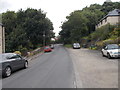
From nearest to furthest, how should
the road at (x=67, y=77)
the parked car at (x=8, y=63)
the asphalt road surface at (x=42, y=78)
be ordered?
1. the road at (x=67, y=77)
2. the asphalt road surface at (x=42, y=78)
3. the parked car at (x=8, y=63)

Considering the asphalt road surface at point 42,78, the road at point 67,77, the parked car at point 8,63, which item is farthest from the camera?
the parked car at point 8,63

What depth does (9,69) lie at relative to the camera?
30.7ft

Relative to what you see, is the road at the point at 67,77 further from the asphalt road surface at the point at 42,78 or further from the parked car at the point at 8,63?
the parked car at the point at 8,63

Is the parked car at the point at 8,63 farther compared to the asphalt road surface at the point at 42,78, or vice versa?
the parked car at the point at 8,63

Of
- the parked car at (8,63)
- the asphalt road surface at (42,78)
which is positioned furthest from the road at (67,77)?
the parked car at (8,63)

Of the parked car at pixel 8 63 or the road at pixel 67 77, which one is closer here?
the road at pixel 67 77

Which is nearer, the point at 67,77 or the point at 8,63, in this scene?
the point at 67,77

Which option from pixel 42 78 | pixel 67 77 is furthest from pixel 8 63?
pixel 67 77

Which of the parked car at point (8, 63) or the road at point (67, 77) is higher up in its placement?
the parked car at point (8, 63)

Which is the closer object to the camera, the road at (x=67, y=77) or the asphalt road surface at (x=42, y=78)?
the road at (x=67, y=77)

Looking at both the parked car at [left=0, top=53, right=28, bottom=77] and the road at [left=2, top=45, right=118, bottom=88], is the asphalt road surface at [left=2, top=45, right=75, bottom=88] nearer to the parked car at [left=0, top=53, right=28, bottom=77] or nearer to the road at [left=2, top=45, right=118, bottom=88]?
the road at [left=2, top=45, right=118, bottom=88]

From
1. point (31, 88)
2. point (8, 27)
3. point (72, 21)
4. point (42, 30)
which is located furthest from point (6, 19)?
point (31, 88)

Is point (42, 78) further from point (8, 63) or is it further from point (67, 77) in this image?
point (8, 63)

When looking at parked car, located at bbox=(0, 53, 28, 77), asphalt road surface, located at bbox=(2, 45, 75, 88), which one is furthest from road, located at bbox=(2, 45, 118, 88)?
parked car, located at bbox=(0, 53, 28, 77)
